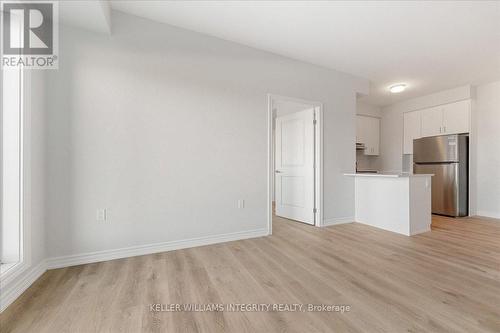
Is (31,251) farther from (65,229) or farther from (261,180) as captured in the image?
(261,180)

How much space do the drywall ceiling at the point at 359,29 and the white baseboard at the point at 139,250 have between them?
251cm

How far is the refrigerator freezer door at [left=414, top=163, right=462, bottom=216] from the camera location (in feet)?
14.2

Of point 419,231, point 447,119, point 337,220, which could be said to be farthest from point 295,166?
point 447,119

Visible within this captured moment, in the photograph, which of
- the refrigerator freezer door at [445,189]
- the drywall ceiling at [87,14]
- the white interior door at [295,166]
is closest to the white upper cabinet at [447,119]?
the refrigerator freezer door at [445,189]

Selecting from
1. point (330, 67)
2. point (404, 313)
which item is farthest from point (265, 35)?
point (404, 313)

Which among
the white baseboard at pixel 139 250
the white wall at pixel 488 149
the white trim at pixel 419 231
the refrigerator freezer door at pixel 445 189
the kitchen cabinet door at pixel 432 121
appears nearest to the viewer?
the white baseboard at pixel 139 250

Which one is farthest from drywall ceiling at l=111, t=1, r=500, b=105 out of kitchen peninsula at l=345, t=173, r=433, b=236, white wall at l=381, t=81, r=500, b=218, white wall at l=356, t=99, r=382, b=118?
white wall at l=356, t=99, r=382, b=118

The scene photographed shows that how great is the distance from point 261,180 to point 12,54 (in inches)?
105

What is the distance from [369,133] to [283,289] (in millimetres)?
5208

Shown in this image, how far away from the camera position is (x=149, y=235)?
7.92 feet

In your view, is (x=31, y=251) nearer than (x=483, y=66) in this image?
Yes

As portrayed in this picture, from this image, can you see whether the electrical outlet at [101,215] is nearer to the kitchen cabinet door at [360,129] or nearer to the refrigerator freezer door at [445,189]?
the kitchen cabinet door at [360,129]

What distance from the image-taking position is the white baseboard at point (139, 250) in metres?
2.08

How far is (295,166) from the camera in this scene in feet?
12.8
